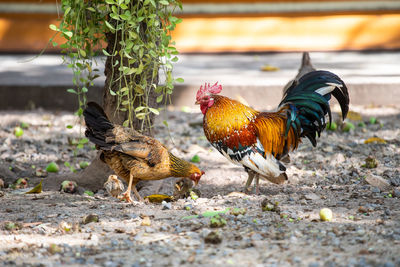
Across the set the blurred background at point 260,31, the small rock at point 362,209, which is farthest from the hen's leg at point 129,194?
the blurred background at point 260,31

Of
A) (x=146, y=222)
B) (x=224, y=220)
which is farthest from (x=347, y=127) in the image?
(x=146, y=222)

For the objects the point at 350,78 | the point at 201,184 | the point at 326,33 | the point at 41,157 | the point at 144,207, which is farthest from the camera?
the point at 326,33

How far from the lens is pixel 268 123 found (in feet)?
15.3

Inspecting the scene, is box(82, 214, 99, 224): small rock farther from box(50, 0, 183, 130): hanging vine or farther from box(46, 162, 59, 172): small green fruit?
box(46, 162, 59, 172): small green fruit

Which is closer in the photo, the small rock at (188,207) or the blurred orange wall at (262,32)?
the small rock at (188,207)

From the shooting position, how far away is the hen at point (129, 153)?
430 centimetres

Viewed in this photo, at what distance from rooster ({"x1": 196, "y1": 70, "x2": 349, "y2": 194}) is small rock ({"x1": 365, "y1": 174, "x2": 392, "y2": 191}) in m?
0.60

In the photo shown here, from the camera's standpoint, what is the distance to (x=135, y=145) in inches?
171

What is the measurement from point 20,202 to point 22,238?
3.17 feet

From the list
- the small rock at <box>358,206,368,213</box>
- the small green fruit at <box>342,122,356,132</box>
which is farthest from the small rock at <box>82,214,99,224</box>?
the small green fruit at <box>342,122,356,132</box>

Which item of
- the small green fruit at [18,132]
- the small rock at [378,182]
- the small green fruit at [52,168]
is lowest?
the small green fruit at [52,168]

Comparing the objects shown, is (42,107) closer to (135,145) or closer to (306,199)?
(135,145)

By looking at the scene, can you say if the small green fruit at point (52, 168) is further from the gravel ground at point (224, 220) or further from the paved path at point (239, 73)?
the paved path at point (239, 73)

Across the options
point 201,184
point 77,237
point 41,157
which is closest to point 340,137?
point 201,184
